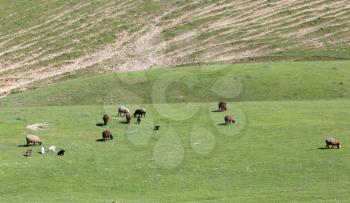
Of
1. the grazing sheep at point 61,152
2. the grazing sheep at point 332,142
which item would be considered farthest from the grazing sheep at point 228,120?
the grazing sheep at point 61,152

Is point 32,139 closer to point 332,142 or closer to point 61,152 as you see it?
point 61,152

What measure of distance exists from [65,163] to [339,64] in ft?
140

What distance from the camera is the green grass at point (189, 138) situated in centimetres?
3738

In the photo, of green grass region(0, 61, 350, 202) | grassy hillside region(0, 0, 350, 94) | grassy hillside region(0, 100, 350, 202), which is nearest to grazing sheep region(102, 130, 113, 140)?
grassy hillside region(0, 100, 350, 202)

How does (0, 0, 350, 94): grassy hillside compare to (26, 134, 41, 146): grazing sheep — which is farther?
(0, 0, 350, 94): grassy hillside

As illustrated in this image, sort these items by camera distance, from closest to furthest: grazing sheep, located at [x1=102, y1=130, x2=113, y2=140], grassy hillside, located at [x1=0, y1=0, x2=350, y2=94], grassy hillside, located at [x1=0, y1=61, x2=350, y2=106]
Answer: grazing sheep, located at [x1=102, y1=130, x2=113, y2=140], grassy hillside, located at [x1=0, y1=61, x2=350, y2=106], grassy hillside, located at [x1=0, y1=0, x2=350, y2=94]

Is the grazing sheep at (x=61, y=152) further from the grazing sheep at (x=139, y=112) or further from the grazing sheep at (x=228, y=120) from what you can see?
the grazing sheep at (x=228, y=120)

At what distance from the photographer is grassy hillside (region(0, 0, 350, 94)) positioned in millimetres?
86750

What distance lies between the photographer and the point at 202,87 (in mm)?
68938

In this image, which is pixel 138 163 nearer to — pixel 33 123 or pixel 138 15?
pixel 33 123

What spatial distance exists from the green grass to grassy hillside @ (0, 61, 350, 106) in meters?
0.11

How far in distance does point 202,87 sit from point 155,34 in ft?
100

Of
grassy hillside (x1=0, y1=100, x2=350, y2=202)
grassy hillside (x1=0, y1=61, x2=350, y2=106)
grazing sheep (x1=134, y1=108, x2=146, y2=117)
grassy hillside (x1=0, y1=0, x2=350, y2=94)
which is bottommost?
grassy hillside (x1=0, y1=100, x2=350, y2=202)

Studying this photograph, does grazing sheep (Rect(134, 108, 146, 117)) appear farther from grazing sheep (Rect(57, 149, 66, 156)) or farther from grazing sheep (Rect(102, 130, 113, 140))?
grazing sheep (Rect(57, 149, 66, 156))
